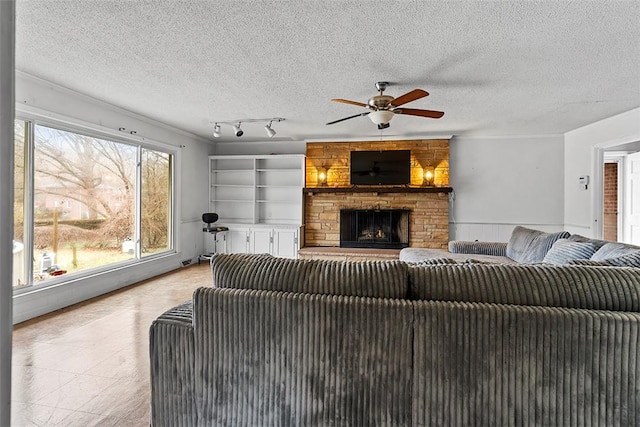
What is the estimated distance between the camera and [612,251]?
2162 mm

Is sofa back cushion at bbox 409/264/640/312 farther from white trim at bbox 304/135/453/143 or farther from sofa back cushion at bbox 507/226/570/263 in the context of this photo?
white trim at bbox 304/135/453/143

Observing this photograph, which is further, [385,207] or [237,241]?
[237,241]

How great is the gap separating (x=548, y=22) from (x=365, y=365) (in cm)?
245

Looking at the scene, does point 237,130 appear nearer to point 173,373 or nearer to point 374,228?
point 374,228

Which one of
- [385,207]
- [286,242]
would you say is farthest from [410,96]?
[286,242]

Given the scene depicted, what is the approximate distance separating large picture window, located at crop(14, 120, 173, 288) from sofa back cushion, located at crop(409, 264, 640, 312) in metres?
3.83

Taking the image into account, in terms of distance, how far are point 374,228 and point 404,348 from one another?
4768 millimetres

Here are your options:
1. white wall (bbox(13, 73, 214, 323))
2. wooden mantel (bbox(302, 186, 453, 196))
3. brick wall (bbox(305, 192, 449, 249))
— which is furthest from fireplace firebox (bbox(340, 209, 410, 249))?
white wall (bbox(13, 73, 214, 323))

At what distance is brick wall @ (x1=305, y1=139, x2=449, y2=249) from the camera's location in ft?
19.1

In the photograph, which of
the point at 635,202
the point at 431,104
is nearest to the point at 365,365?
the point at 431,104

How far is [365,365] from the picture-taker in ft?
4.56

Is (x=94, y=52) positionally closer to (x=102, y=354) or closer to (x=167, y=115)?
(x=167, y=115)

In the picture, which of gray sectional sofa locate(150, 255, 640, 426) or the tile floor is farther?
the tile floor

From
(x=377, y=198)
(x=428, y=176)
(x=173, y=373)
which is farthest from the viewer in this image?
(x=377, y=198)
